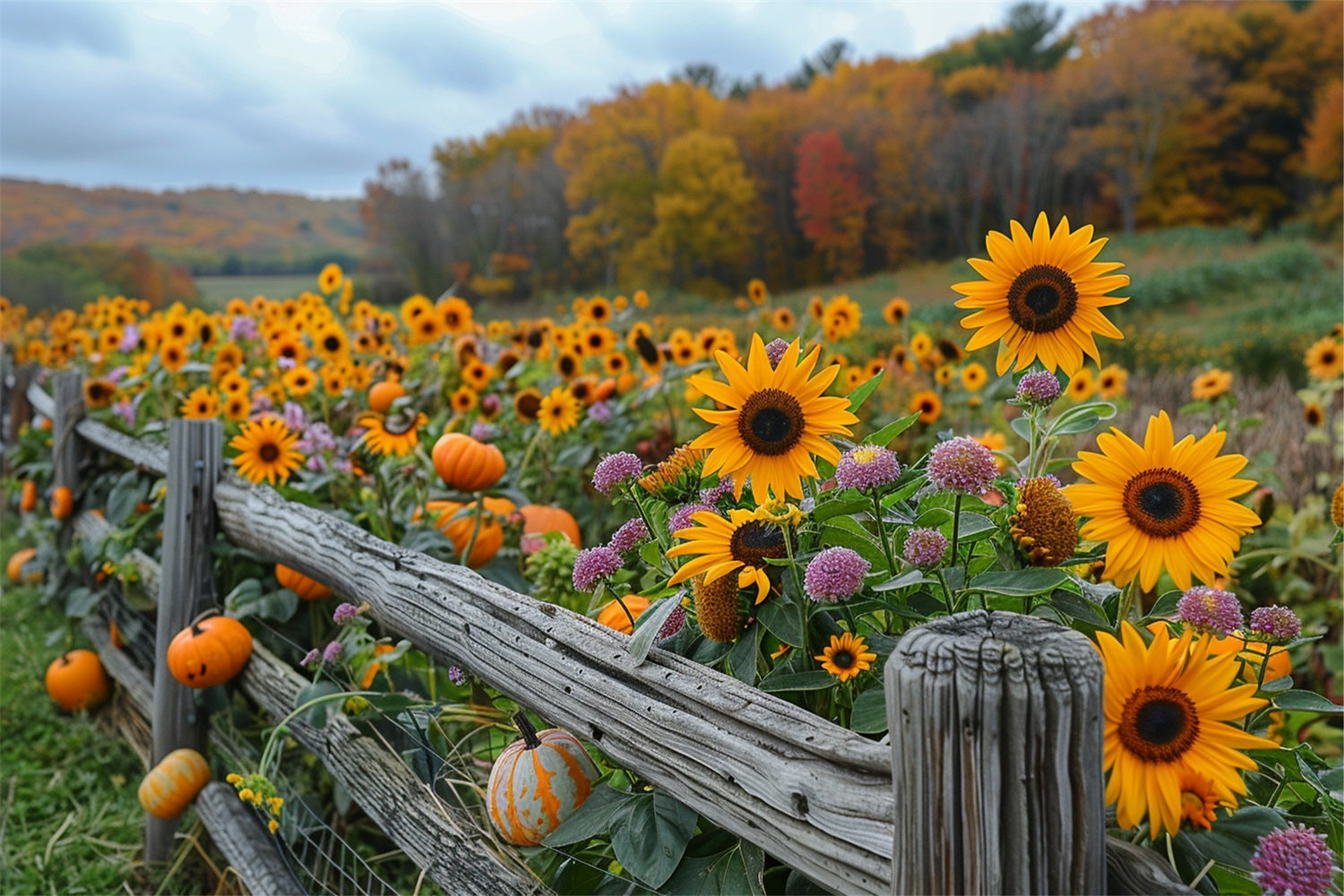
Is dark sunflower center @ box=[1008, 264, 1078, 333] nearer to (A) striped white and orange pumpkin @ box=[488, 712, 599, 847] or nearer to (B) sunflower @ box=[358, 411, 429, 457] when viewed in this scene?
(A) striped white and orange pumpkin @ box=[488, 712, 599, 847]

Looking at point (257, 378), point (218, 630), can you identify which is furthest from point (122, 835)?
point (257, 378)

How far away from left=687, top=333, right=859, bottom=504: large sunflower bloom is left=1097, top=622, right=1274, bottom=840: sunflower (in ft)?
1.31

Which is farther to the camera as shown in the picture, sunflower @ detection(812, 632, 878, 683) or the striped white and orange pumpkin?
the striped white and orange pumpkin

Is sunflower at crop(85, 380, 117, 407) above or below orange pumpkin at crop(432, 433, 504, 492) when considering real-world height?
below

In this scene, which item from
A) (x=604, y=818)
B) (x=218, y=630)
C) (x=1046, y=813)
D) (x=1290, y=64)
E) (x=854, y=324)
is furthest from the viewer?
(x=1290, y=64)

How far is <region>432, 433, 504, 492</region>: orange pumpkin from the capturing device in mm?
2451

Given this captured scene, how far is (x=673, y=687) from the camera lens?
124 cm

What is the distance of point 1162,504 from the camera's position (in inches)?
43.4

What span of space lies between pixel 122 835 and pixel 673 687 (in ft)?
9.12

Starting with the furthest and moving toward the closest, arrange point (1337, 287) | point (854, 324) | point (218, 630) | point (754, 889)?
point (1337, 287) < point (854, 324) < point (218, 630) < point (754, 889)

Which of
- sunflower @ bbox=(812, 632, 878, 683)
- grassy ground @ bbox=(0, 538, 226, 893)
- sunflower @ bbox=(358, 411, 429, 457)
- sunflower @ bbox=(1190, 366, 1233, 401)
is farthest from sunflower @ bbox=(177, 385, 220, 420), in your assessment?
sunflower @ bbox=(1190, 366, 1233, 401)

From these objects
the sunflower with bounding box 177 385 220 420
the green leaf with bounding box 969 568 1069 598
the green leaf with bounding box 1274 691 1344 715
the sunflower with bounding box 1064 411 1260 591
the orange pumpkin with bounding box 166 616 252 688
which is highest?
the sunflower with bounding box 1064 411 1260 591

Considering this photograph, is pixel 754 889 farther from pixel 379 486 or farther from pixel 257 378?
pixel 257 378

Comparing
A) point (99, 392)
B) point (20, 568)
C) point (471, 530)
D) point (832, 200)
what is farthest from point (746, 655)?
point (832, 200)
